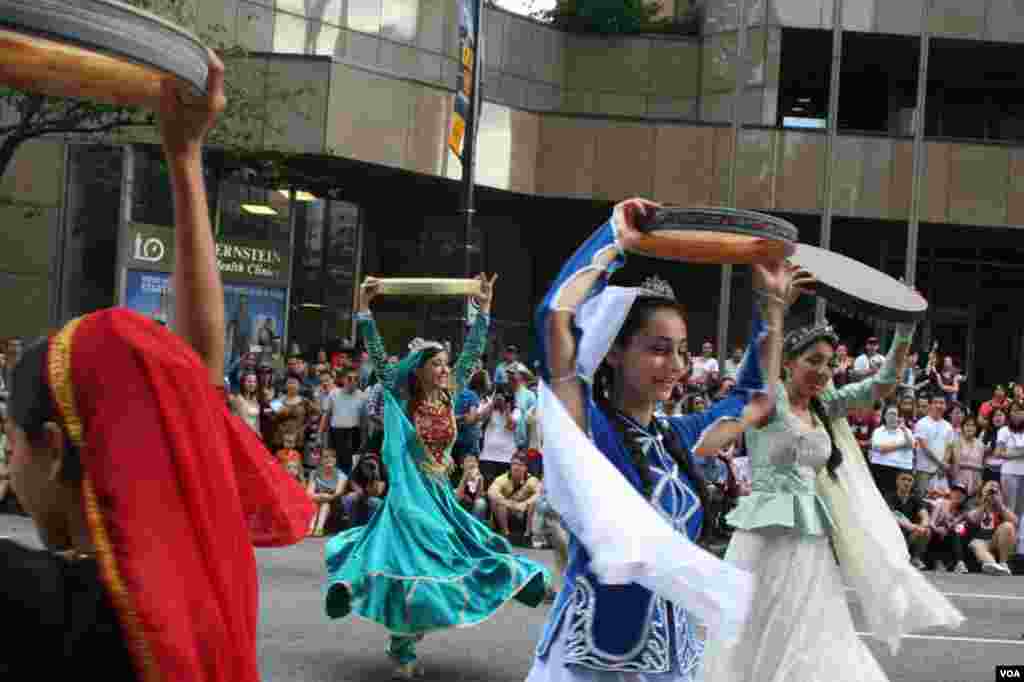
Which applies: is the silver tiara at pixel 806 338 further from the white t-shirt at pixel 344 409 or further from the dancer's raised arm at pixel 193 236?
the white t-shirt at pixel 344 409

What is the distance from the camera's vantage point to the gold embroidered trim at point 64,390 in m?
2.23

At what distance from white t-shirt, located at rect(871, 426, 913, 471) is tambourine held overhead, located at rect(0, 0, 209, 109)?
14.3 m

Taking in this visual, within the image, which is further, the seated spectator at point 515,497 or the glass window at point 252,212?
the glass window at point 252,212

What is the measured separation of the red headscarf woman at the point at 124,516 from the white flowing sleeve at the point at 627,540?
4.78ft

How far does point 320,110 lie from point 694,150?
714cm

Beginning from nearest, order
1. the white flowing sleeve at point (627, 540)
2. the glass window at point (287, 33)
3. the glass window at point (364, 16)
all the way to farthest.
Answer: the white flowing sleeve at point (627, 540), the glass window at point (287, 33), the glass window at point (364, 16)

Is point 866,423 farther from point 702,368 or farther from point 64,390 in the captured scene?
point 64,390

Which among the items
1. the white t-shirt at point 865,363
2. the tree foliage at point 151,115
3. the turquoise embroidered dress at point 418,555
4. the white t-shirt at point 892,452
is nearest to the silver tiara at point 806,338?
the turquoise embroidered dress at point 418,555

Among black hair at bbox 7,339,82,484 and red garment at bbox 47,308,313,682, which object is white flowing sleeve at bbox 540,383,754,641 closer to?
red garment at bbox 47,308,313,682

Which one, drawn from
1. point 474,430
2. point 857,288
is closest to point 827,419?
point 857,288

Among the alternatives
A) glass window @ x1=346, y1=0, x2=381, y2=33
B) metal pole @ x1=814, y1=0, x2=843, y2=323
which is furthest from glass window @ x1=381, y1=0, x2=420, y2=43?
metal pole @ x1=814, y1=0, x2=843, y2=323

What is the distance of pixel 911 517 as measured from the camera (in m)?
15.6

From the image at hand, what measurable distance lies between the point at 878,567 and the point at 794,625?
0.46 m

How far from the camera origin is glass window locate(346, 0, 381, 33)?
2845 centimetres
